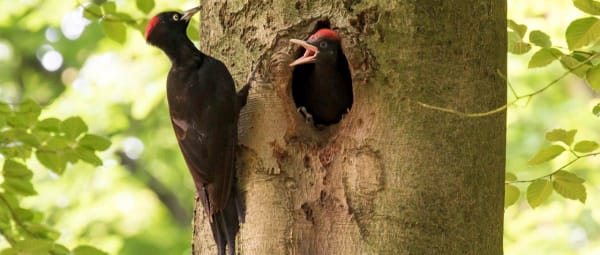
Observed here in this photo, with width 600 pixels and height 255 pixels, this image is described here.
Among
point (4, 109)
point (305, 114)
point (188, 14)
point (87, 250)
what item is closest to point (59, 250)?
point (87, 250)

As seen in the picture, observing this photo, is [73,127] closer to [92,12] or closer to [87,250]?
[87,250]

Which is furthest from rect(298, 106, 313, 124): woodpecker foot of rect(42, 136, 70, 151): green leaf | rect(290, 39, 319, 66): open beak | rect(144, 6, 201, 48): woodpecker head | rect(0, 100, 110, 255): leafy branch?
rect(42, 136, 70, 151): green leaf

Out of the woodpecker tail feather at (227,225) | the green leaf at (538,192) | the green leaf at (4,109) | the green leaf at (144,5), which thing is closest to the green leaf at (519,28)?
the green leaf at (538,192)

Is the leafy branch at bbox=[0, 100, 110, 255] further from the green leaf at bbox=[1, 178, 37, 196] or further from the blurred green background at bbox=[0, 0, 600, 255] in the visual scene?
the blurred green background at bbox=[0, 0, 600, 255]

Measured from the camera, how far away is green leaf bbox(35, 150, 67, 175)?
3.79 meters

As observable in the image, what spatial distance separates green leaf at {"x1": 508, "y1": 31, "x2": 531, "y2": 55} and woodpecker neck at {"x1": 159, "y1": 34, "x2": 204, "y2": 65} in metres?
1.16

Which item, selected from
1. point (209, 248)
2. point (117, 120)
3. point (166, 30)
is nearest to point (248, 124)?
point (209, 248)

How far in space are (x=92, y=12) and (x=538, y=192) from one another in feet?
7.22

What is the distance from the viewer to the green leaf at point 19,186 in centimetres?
371

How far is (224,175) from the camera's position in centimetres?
300

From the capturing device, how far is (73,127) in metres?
3.77

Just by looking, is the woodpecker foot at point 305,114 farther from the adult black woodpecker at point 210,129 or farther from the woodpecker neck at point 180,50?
the woodpecker neck at point 180,50

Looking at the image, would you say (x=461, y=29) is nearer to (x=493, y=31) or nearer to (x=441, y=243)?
(x=493, y=31)

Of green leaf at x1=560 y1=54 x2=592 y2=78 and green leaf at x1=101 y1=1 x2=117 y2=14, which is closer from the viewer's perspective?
green leaf at x1=560 y1=54 x2=592 y2=78
